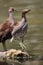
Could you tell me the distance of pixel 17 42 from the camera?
1455 centimetres

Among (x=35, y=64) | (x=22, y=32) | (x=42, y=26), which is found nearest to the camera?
(x=35, y=64)

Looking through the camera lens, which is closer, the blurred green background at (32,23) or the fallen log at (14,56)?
the fallen log at (14,56)

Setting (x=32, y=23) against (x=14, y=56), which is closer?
(x=14, y=56)

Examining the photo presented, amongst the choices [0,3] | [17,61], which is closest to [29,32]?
[17,61]

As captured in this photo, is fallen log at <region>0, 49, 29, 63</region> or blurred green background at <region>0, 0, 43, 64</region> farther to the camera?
blurred green background at <region>0, 0, 43, 64</region>

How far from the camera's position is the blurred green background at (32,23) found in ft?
46.8

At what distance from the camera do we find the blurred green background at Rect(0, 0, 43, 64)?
1427 cm

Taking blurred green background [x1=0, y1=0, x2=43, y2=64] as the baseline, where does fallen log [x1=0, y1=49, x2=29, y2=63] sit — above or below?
above

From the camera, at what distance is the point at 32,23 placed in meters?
18.7

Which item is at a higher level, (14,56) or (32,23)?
(14,56)

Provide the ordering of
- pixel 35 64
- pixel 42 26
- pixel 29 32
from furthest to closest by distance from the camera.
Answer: pixel 42 26, pixel 29 32, pixel 35 64

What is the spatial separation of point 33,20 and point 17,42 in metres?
4.91

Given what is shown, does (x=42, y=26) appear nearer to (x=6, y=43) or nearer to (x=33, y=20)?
(x=33, y=20)

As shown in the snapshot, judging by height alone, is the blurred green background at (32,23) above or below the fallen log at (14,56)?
below
